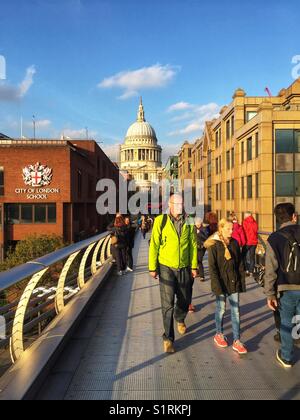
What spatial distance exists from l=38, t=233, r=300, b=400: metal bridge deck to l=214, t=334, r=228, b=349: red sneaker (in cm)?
8

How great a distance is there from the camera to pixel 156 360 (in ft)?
14.5

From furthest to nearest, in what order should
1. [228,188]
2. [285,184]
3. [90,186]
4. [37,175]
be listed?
[90,186] → [228,188] → [37,175] → [285,184]

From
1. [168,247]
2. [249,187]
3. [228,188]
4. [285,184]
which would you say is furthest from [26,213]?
[168,247]

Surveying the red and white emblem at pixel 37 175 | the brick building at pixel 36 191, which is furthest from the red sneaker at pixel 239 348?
the red and white emblem at pixel 37 175

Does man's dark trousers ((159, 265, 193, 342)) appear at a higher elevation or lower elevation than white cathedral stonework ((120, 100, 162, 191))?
lower

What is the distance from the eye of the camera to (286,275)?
4.17m

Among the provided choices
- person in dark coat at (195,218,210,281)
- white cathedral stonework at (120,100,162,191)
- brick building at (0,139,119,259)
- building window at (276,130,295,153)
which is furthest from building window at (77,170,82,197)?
white cathedral stonework at (120,100,162,191)

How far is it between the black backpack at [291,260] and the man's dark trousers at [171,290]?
1.26 metres

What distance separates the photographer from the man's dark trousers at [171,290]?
186 inches

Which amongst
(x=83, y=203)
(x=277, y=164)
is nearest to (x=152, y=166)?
(x=83, y=203)

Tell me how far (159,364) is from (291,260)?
71.1 inches

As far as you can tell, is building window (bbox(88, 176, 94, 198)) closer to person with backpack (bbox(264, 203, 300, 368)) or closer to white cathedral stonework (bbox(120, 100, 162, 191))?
person with backpack (bbox(264, 203, 300, 368))

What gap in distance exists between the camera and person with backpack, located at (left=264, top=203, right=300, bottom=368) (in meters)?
4.16

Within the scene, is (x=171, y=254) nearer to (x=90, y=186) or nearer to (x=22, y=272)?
(x=22, y=272)
